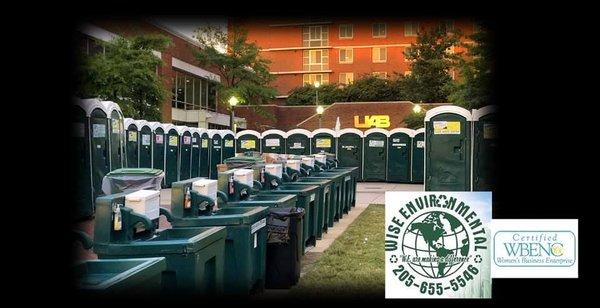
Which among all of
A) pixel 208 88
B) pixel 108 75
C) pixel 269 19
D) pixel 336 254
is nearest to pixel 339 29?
pixel 269 19

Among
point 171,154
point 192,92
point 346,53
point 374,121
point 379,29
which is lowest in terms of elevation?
point 171,154

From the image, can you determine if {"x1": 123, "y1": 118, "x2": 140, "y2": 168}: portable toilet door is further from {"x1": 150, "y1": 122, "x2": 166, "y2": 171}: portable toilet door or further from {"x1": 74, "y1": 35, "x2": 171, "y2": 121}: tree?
{"x1": 74, "y1": 35, "x2": 171, "y2": 121}: tree

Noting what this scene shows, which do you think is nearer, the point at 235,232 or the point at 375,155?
the point at 235,232

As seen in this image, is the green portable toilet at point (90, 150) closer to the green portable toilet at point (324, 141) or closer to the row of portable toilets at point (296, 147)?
the row of portable toilets at point (296, 147)

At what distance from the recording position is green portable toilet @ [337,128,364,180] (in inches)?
818

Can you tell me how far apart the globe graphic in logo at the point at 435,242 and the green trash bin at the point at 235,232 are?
55.3 inches

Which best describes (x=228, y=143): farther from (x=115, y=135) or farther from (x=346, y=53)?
(x=115, y=135)

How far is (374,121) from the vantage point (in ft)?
144

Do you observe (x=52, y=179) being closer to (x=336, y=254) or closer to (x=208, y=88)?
(x=336, y=254)

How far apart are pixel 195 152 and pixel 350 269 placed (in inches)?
487

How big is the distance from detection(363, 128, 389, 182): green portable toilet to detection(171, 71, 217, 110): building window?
38.7 ft

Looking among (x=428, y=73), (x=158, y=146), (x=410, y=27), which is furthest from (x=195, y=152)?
(x=428, y=73)

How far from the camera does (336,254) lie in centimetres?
818

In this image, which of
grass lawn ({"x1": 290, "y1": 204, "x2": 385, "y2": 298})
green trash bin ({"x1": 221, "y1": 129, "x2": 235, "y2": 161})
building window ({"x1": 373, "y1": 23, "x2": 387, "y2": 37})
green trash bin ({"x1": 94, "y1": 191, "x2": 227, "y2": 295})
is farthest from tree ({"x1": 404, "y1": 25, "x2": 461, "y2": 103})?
green trash bin ({"x1": 94, "y1": 191, "x2": 227, "y2": 295})
